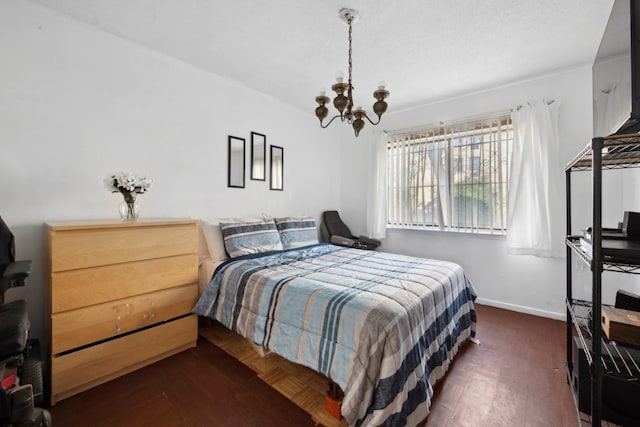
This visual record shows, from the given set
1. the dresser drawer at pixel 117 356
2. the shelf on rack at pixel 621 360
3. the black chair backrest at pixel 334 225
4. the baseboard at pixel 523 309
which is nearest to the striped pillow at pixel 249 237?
the dresser drawer at pixel 117 356

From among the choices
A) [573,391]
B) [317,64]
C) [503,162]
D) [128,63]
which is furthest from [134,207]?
[503,162]

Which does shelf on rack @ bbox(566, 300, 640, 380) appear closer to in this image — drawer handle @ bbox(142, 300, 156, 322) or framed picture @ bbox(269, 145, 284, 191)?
drawer handle @ bbox(142, 300, 156, 322)

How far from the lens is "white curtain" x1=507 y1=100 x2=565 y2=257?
2.74 meters

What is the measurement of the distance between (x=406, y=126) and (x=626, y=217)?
2760mm

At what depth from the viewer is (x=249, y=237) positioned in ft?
8.70

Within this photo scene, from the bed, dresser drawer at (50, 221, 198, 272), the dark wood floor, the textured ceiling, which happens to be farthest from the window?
dresser drawer at (50, 221, 198, 272)

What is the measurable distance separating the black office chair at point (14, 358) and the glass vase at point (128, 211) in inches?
25.7

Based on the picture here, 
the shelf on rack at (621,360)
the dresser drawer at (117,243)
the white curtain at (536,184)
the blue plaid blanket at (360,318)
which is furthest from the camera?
the white curtain at (536,184)

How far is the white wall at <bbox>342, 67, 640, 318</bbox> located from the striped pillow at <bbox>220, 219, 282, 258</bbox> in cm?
189

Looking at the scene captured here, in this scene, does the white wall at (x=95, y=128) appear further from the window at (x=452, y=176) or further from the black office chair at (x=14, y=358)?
the window at (x=452, y=176)

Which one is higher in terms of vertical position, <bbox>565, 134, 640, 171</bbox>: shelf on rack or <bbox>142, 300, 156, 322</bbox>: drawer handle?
<bbox>565, 134, 640, 171</bbox>: shelf on rack

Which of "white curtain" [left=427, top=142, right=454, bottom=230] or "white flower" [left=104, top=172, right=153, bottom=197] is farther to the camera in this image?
"white curtain" [left=427, top=142, right=454, bottom=230]

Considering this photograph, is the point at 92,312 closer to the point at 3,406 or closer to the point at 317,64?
the point at 3,406

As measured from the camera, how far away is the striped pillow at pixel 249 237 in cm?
253
